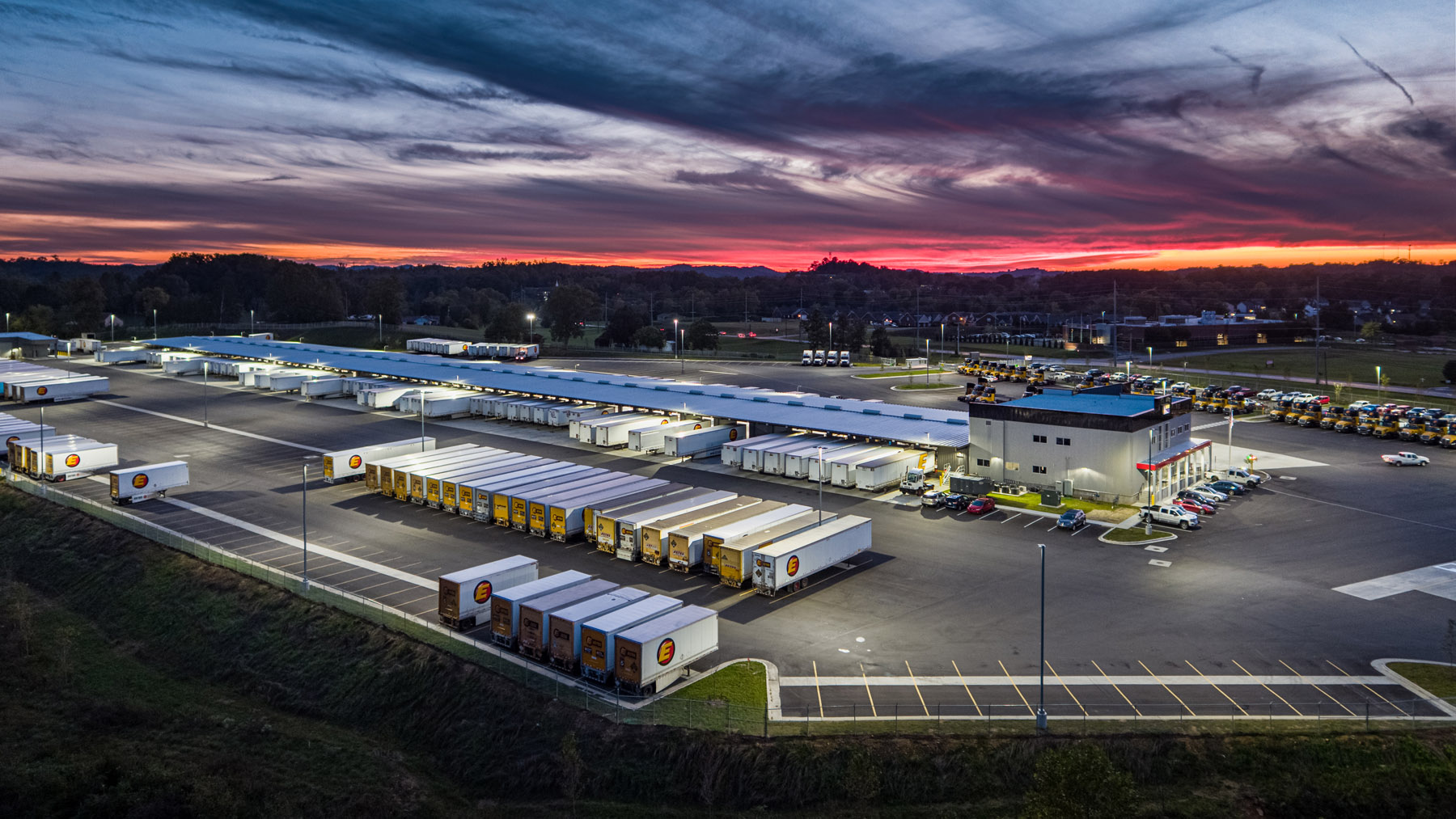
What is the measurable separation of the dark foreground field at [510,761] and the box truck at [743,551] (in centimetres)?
1287

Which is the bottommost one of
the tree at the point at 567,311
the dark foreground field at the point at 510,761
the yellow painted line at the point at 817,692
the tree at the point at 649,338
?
the dark foreground field at the point at 510,761

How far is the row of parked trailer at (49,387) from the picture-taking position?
104062 mm

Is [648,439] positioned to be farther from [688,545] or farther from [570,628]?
[570,628]

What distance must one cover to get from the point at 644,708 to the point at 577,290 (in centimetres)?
16782

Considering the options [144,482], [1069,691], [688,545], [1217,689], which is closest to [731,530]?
[688,545]

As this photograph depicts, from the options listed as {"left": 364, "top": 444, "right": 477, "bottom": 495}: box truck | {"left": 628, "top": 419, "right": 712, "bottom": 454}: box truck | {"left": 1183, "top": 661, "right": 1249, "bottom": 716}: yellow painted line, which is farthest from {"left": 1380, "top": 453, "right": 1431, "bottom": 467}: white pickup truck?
{"left": 364, "top": 444, "right": 477, "bottom": 495}: box truck

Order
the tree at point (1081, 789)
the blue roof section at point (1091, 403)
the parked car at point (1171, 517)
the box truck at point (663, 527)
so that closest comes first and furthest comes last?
the tree at point (1081, 789) < the box truck at point (663, 527) < the parked car at point (1171, 517) < the blue roof section at point (1091, 403)

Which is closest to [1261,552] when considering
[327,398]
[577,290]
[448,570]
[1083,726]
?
[1083,726]

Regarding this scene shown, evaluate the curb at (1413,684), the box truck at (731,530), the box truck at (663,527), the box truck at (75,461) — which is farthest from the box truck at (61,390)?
the curb at (1413,684)

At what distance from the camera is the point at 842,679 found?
3362cm

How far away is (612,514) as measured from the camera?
50.1 m

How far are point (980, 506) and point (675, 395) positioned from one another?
4023 cm

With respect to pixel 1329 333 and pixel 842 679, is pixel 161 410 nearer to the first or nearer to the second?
pixel 842 679

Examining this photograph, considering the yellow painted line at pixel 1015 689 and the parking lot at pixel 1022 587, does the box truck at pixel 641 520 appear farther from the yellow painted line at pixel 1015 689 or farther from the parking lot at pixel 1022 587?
the yellow painted line at pixel 1015 689
